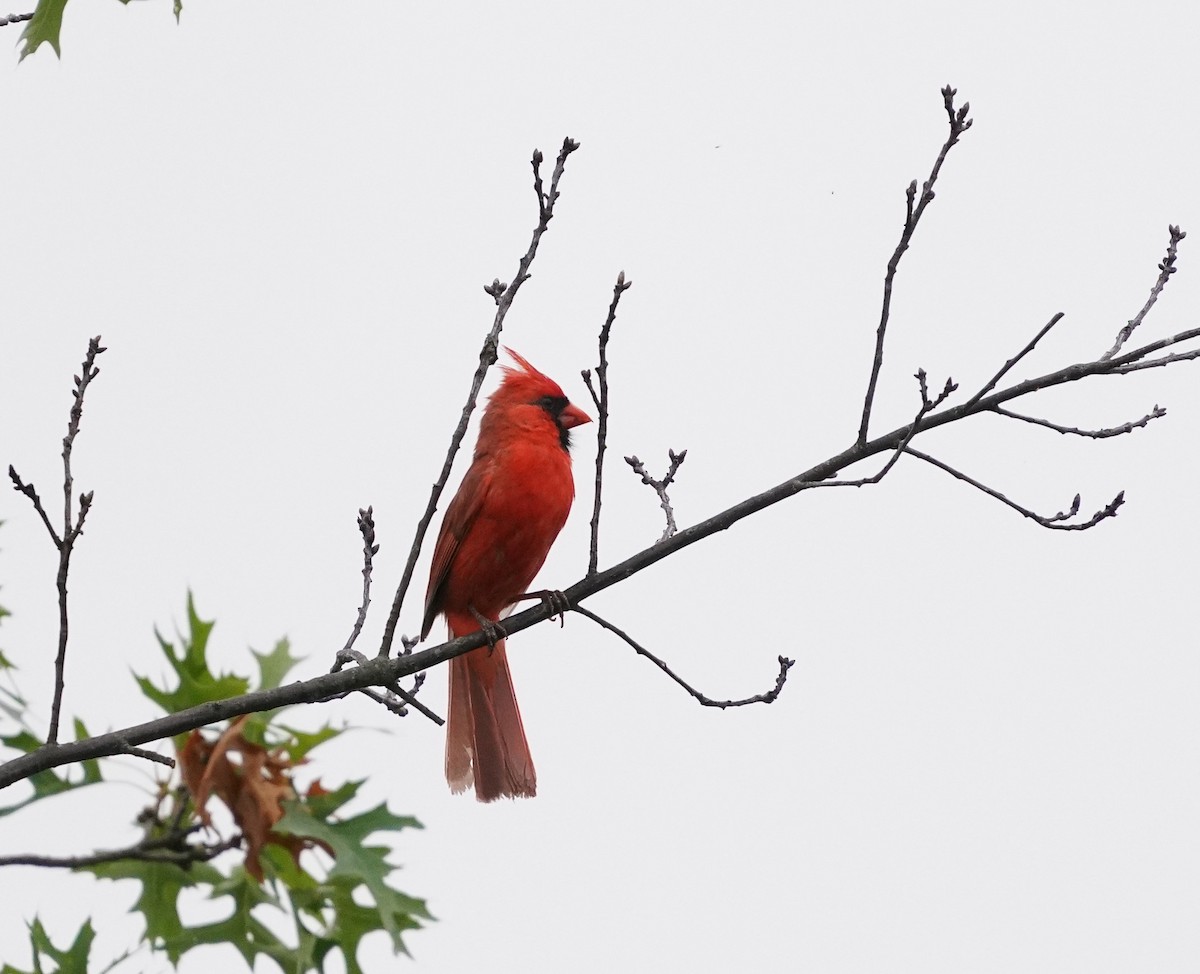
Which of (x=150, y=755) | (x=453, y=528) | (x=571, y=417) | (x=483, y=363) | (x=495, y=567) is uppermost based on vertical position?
(x=571, y=417)

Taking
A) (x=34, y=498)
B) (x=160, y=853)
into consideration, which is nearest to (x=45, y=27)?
(x=34, y=498)

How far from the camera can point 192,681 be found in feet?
13.0

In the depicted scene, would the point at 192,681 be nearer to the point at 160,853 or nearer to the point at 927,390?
the point at 160,853

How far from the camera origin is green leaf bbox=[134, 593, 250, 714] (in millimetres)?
3961

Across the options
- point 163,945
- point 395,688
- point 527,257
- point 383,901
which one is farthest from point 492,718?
point 527,257

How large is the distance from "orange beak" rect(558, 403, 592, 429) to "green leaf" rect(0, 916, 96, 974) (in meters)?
2.09

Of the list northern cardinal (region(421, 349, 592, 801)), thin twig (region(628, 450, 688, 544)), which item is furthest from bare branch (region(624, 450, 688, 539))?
northern cardinal (region(421, 349, 592, 801))

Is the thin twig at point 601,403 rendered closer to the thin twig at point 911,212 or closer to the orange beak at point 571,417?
the thin twig at point 911,212

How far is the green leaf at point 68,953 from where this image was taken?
3488 mm

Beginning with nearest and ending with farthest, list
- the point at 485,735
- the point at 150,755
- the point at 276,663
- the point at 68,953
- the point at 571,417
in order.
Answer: the point at 150,755
the point at 68,953
the point at 276,663
the point at 485,735
the point at 571,417

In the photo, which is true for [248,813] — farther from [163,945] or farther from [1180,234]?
[1180,234]

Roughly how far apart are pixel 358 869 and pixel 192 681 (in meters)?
0.66

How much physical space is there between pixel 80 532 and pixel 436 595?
80.7 inches

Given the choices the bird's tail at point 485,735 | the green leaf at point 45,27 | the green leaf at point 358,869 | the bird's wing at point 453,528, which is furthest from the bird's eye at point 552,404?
the green leaf at point 45,27
